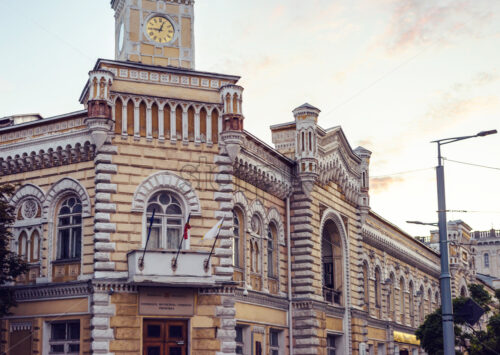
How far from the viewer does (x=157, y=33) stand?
39625mm

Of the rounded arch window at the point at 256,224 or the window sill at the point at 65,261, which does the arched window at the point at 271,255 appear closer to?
the rounded arch window at the point at 256,224

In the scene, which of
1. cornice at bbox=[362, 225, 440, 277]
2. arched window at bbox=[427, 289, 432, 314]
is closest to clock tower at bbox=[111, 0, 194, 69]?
cornice at bbox=[362, 225, 440, 277]

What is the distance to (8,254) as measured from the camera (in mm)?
35969

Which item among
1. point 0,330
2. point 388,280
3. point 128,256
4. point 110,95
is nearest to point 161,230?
point 128,256

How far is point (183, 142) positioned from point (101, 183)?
406 cm

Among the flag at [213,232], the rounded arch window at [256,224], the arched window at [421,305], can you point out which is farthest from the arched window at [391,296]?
the flag at [213,232]

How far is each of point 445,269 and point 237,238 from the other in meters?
13.6

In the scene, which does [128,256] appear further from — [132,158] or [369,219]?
[369,219]

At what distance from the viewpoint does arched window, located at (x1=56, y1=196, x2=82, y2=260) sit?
35906 millimetres

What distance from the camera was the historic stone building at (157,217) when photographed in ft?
112

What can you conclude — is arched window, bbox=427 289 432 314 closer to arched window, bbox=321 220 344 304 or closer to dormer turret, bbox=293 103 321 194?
arched window, bbox=321 220 344 304

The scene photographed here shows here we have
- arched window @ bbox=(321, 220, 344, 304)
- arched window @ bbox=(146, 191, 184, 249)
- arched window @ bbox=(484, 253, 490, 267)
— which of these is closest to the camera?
arched window @ bbox=(146, 191, 184, 249)

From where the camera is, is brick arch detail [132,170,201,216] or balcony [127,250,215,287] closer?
balcony [127,250,215,287]

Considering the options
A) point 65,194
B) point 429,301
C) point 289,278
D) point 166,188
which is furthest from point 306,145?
point 429,301
